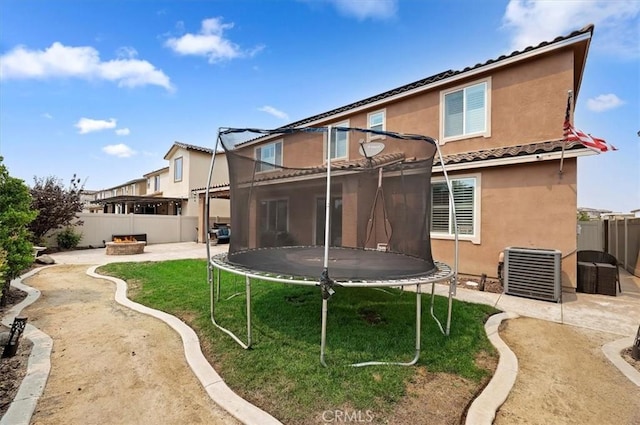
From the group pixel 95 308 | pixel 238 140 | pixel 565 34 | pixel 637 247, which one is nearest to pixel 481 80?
pixel 565 34

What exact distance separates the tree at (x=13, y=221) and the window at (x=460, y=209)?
7827 millimetres

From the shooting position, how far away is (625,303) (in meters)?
5.25

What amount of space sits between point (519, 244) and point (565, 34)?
15.4 ft

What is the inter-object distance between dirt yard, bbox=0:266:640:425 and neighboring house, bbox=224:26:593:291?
99.6 inches

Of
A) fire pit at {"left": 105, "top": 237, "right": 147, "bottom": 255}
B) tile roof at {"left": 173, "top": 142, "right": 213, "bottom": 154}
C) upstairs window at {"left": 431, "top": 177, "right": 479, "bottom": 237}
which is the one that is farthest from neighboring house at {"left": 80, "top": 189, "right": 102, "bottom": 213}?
upstairs window at {"left": 431, "top": 177, "right": 479, "bottom": 237}

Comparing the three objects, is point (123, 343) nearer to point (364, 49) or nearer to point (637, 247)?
point (364, 49)

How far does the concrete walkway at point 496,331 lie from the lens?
220 cm

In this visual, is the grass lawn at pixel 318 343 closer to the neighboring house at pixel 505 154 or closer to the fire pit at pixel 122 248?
the neighboring house at pixel 505 154

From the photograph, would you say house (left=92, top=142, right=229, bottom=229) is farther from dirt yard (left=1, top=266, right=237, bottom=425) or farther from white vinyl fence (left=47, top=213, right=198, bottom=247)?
dirt yard (left=1, top=266, right=237, bottom=425)

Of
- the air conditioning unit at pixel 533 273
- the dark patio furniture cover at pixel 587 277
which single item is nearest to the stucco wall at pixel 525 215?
the dark patio furniture cover at pixel 587 277

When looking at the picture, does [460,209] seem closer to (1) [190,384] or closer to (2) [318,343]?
(2) [318,343]

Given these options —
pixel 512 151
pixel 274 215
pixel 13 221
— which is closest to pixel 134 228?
pixel 13 221

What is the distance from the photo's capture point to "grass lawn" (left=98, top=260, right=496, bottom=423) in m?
2.35

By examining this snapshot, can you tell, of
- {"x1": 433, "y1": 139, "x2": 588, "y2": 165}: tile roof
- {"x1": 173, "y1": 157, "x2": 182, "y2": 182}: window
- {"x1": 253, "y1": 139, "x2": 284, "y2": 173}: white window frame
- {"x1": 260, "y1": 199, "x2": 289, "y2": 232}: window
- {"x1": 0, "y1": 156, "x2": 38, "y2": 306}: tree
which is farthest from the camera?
{"x1": 173, "y1": 157, "x2": 182, "y2": 182}: window
